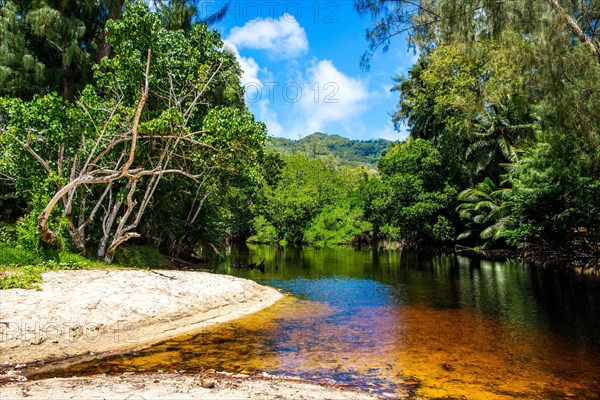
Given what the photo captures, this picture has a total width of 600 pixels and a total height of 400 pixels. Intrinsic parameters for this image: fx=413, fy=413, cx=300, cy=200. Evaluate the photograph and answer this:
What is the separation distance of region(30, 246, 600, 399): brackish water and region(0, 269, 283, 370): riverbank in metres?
0.87

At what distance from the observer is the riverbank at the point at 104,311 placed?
8391 mm

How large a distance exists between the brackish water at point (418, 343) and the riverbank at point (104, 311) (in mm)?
872

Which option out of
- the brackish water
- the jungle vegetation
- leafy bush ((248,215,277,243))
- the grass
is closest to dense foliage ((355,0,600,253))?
the jungle vegetation

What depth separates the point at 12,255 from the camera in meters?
12.1

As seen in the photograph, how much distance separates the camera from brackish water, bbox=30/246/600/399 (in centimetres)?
756

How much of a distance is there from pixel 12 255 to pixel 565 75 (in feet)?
59.7

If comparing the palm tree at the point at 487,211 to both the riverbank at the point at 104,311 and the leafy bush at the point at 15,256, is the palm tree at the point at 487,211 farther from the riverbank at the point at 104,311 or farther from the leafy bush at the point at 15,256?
the leafy bush at the point at 15,256

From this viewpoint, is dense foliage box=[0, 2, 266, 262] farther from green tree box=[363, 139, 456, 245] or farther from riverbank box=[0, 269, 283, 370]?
green tree box=[363, 139, 456, 245]

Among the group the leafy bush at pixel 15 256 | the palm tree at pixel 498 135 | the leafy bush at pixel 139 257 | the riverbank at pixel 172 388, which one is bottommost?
the riverbank at pixel 172 388

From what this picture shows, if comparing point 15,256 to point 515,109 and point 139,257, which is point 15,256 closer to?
point 139,257

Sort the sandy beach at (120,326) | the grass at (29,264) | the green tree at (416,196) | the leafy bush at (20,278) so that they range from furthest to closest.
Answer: the green tree at (416,196), the grass at (29,264), the leafy bush at (20,278), the sandy beach at (120,326)

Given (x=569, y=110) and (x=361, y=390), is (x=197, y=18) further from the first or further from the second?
(x=361, y=390)

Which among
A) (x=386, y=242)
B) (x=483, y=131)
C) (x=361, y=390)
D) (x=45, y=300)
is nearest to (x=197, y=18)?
(x=45, y=300)

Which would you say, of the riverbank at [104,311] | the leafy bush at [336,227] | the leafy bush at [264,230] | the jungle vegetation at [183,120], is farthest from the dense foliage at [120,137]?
the leafy bush at [336,227]
